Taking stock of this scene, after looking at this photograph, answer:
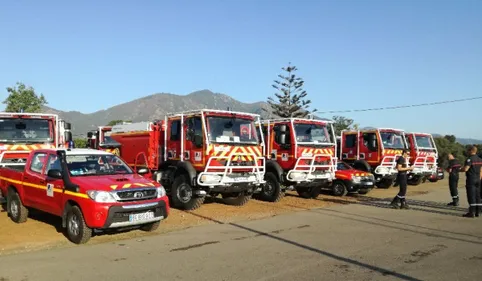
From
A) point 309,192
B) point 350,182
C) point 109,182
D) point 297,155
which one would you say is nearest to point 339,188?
point 350,182

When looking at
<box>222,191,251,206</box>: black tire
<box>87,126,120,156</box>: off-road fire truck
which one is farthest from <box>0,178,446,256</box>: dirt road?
<box>87,126,120,156</box>: off-road fire truck

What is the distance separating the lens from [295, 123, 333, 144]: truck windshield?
1459 cm

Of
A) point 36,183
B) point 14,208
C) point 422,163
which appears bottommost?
point 14,208

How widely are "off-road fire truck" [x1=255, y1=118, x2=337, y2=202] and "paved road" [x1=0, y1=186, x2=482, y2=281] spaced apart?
383 cm

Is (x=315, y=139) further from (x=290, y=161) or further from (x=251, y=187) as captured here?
(x=251, y=187)

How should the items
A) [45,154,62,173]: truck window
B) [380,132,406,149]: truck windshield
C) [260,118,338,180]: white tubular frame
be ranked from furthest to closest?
[380,132,406,149]: truck windshield → [260,118,338,180]: white tubular frame → [45,154,62,173]: truck window

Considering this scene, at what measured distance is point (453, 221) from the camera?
34.7 feet

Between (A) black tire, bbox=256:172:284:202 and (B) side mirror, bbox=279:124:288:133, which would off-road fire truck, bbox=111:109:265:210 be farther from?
(B) side mirror, bbox=279:124:288:133

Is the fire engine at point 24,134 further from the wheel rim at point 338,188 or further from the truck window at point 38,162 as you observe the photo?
the wheel rim at point 338,188

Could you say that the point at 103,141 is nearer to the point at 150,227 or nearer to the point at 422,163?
the point at 150,227

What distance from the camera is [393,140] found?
19562 mm

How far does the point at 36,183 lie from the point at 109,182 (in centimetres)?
202

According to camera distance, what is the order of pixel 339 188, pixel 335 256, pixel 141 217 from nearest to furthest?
pixel 335 256, pixel 141 217, pixel 339 188

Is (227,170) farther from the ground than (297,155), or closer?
closer
